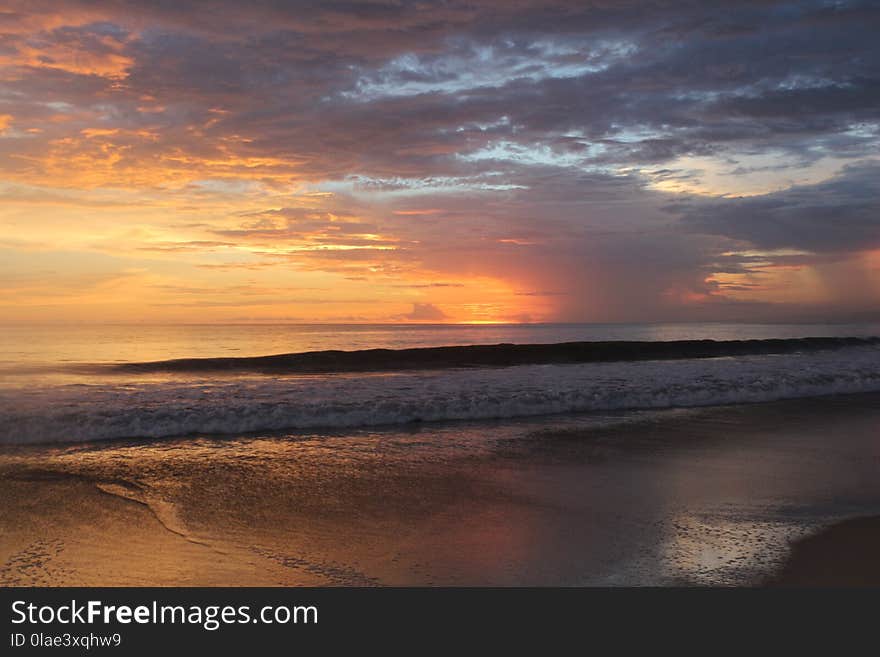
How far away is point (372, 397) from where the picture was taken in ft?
43.6

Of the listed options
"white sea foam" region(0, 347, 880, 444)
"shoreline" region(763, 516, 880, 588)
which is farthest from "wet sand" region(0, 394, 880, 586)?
"white sea foam" region(0, 347, 880, 444)

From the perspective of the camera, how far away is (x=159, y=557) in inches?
187

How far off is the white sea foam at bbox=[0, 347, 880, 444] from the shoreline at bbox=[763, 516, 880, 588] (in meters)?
7.45

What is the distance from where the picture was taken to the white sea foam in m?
10.6

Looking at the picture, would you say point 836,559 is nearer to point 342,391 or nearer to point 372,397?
point 372,397

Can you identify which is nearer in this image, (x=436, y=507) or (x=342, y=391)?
(x=436, y=507)

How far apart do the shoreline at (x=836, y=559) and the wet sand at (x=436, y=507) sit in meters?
0.03

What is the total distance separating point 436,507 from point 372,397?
23.9ft

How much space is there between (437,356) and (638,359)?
8.06 m

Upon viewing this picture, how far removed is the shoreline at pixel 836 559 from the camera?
4.30 metres

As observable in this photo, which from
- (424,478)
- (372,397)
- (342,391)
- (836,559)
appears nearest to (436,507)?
(424,478)

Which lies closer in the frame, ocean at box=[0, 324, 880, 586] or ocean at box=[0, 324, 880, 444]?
ocean at box=[0, 324, 880, 586]

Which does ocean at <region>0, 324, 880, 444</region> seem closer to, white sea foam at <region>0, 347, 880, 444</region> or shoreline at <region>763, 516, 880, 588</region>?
white sea foam at <region>0, 347, 880, 444</region>

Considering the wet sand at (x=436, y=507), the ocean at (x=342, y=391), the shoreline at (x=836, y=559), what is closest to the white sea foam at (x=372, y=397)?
the ocean at (x=342, y=391)
